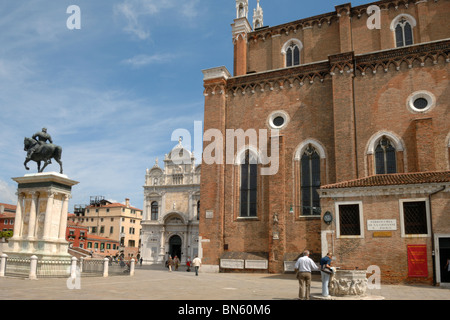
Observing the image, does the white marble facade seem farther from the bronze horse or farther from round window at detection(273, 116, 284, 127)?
the bronze horse

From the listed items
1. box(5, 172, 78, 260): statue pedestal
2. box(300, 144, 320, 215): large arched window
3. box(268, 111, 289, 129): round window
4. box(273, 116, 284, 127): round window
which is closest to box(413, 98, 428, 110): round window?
box(300, 144, 320, 215): large arched window

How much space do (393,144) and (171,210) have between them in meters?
31.9

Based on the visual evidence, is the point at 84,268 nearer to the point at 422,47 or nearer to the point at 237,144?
the point at 237,144

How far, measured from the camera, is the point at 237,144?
2686 centimetres

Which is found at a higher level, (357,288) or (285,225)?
(285,225)

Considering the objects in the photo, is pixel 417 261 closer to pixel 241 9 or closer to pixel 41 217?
pixel 41 217

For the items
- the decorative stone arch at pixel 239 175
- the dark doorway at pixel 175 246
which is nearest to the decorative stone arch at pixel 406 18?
the decorative stone arch at pixel 239 175

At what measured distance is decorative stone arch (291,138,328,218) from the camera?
2427 centimetres

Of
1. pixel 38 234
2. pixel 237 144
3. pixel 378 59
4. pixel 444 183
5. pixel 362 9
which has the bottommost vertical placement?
pixel 38 234

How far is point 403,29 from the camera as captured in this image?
27.6 meters

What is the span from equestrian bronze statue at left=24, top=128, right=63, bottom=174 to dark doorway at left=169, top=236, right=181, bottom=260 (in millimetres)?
30307
